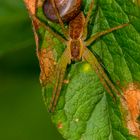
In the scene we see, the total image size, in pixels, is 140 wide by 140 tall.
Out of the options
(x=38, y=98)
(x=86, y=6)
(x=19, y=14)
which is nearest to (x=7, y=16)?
(x=19, y=14)

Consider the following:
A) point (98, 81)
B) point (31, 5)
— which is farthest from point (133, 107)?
point (31, 5)

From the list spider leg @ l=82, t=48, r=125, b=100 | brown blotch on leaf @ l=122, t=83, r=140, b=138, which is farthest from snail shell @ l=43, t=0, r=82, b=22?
brown blotch on leaf @ l=122, t=83, r=140, b=138

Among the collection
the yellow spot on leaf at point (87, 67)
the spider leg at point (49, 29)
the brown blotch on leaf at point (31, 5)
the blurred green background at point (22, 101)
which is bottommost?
the blurred green background at point (22, 101)

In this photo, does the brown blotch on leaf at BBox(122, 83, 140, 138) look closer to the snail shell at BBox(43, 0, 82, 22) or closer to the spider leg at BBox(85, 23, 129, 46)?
the spider leg at BBox(85, 23, 129, 46)

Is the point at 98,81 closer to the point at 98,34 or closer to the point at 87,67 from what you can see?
the point at 87,67

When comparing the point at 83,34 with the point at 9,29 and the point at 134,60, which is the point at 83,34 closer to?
the point at 134,60

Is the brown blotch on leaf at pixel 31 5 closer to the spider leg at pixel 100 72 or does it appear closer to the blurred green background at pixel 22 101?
the spider leg at pixel 100 72

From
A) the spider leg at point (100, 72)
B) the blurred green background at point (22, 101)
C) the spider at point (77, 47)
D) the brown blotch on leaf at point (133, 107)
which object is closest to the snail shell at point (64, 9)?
the spider at point (77, 47)
